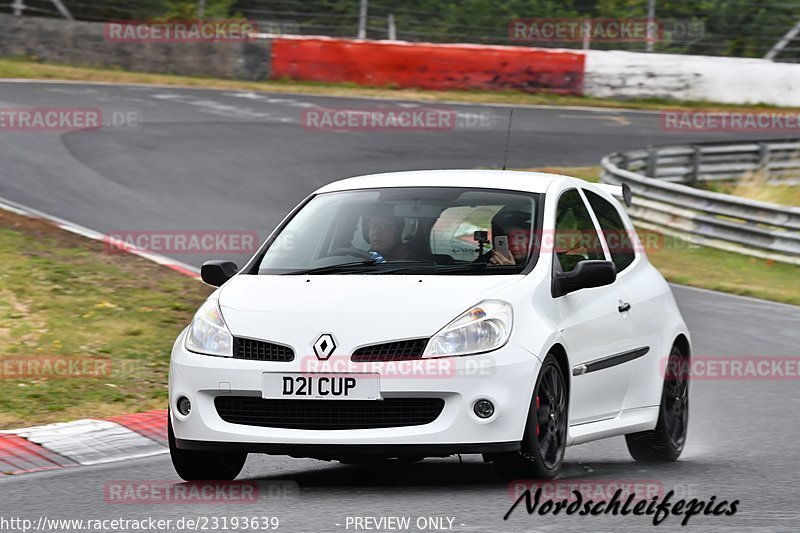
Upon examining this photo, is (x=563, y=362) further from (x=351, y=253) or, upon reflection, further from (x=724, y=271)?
(x=724, y=271)

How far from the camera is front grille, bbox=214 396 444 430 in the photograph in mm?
6980

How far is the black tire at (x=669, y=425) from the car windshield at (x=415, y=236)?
1.55 meters

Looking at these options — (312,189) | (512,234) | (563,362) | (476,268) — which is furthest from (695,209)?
(563,362)

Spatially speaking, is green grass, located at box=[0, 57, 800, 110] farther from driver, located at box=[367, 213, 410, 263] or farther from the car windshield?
driver, located at box=[367, 213, 410, 263]

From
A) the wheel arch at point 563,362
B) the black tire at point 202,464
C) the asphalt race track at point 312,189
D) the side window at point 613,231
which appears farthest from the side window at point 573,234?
the black tire at point 202,464

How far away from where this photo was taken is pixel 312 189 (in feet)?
69.9

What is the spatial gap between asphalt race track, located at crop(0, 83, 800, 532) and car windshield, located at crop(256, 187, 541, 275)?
1061mm

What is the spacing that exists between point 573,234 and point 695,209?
1360cm

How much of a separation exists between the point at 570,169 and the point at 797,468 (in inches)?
651

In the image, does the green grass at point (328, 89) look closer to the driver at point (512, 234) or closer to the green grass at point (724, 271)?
the green grass at point (724, 271)

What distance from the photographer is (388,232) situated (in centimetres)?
802

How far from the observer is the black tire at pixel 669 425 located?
29.1ft

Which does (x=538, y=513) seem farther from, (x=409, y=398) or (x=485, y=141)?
(x=485, y=141)

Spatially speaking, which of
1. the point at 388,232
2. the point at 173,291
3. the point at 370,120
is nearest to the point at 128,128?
the point at 370,120
